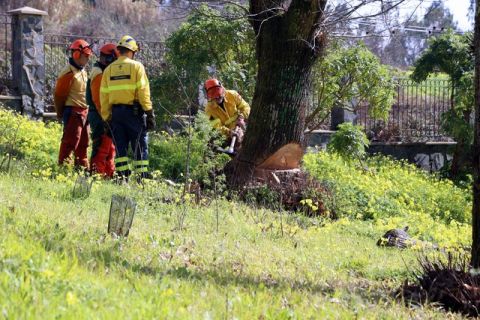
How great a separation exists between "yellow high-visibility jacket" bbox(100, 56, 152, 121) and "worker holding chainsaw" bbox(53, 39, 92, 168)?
1100 millimetres

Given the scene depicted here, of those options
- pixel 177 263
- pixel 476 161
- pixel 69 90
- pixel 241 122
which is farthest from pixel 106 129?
pixel 476 161

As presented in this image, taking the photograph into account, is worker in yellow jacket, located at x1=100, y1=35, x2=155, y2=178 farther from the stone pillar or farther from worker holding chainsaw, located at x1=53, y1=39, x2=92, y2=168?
the stone pillar

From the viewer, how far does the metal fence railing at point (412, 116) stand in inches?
819

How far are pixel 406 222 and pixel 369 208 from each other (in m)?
0.82

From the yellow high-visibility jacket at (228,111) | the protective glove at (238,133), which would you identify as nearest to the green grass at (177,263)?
the protective glove at (238,133)

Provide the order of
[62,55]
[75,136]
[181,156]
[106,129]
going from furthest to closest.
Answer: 1. [62,55]
2. [181,156]
3. [75,136]
4. [106,129]

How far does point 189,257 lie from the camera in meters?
6.36

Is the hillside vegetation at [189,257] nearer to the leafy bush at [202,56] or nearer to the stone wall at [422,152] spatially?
the leafy bush at [202,56]

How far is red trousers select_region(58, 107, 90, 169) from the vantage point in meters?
11.8

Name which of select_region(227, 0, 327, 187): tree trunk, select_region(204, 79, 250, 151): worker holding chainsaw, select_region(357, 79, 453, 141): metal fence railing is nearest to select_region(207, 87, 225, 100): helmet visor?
select_region(204, 79, 250, 151): worker holding chainsaw

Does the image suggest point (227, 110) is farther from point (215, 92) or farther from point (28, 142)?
point (28, 142)

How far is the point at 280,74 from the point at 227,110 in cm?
187

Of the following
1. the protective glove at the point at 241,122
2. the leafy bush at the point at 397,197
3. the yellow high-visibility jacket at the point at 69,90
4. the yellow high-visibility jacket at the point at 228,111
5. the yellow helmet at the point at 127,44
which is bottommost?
the leafy bush at the point at 397,197

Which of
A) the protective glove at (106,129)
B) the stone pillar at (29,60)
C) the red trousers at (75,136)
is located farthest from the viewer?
the stone pillar at (29,60)
